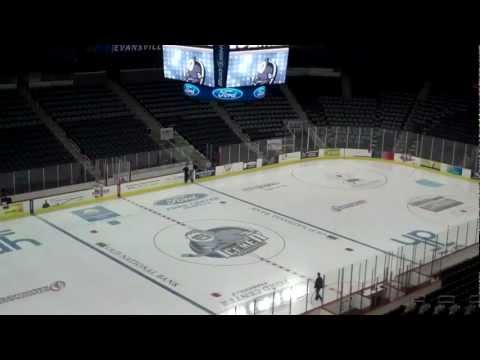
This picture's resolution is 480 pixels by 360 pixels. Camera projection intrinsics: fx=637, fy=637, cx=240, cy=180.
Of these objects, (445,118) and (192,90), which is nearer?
(192,90)

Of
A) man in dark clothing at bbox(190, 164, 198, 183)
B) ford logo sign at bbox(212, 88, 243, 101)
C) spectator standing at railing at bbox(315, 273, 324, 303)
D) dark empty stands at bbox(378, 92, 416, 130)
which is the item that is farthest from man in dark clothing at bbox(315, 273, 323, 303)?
dark empty stands at bbox(378, 92, 416, 130)

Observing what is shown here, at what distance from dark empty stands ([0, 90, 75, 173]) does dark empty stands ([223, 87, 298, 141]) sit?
10.2 m

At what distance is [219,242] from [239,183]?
24.8 feet

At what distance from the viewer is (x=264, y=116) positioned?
3447 cm

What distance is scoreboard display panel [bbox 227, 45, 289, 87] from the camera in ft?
72.6

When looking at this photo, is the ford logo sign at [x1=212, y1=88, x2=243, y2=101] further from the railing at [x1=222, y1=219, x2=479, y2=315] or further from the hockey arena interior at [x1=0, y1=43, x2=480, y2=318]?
the railing at [x1=222, y1=219, x2=479, y2=315]

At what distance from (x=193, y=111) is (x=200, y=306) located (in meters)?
19.8

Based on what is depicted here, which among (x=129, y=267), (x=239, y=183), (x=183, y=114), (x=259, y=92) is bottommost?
(x=129, y=267)

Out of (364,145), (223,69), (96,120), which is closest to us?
(223,69)

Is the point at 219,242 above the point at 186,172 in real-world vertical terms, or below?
below

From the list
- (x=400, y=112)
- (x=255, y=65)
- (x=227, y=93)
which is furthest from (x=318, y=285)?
(x=400, y=112)

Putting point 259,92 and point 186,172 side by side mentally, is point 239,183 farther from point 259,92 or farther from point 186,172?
point 259,92
